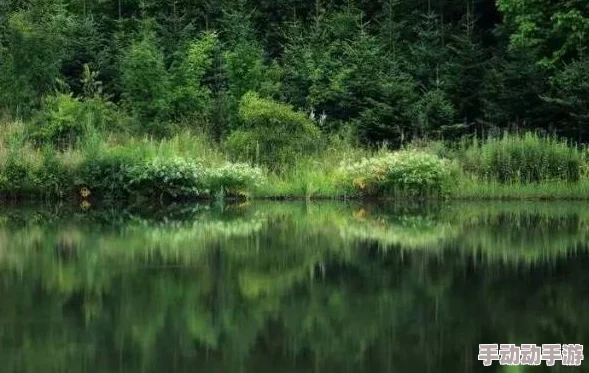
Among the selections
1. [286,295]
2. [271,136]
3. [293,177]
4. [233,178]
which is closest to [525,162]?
[293,177]

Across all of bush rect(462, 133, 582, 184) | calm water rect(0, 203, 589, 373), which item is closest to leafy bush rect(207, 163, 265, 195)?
bush rect(462, 133, 582, 184)

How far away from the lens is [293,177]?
1814 centimetres

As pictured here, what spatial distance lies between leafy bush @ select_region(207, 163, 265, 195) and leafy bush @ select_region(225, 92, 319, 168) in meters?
1.71

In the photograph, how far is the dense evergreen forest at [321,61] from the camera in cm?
2233

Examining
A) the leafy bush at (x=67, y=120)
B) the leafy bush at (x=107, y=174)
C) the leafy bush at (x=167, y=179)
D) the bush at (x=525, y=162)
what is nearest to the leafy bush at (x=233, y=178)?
the leafy bush at (x=167, y=179)

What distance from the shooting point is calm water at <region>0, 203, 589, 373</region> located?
4.67m

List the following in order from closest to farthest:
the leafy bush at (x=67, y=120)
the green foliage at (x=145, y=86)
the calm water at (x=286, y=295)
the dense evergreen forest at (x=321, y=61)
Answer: the calm water at (x=286, y=295), the leafy bush at (x=67, y=120), the dense evergreen forest at (x=321, y=61), the green foliage at (x=145, y=86)

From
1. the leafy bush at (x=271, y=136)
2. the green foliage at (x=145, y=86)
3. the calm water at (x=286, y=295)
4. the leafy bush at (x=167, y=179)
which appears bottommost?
the calm water at (x=286, y=295)

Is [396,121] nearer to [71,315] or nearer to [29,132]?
[29,132]

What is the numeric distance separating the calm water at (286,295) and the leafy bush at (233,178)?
217 inches

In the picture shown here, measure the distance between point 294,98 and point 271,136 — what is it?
624 cm

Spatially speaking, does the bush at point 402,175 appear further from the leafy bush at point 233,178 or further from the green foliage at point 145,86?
the green foliage at point 145,86

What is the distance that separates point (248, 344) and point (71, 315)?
1.48 metres

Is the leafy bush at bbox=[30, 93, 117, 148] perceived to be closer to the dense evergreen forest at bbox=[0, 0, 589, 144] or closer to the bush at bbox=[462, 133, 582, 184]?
the dense evergreen forest at bbox=[0, 0, 589, 144]
